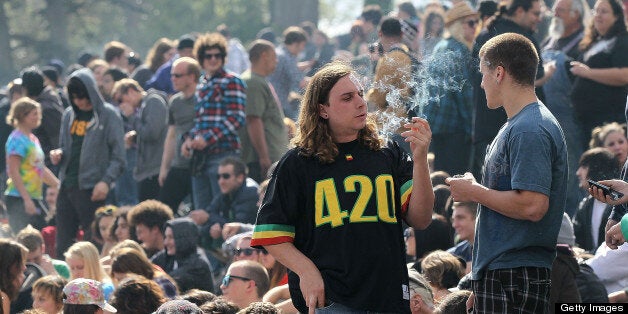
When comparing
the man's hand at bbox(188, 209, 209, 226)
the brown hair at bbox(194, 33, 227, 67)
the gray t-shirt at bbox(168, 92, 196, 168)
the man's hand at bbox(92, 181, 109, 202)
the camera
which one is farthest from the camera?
the gray t-shirt at bbox(168, 92, 196, 168)

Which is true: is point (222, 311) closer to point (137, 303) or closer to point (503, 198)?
point (137, 303)

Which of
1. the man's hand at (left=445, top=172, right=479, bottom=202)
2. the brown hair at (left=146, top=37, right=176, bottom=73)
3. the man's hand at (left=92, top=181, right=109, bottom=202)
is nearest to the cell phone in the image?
the man's hand at (left=445, top=172, right=479, bottom=202)

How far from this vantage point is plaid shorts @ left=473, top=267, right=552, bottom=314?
225 inches

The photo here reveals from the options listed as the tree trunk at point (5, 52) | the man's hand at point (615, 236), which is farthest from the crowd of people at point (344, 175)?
the tree trunk at point (5, 52)

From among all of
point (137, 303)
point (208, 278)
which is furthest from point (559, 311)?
point (208, 278)

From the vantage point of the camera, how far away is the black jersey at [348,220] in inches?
220

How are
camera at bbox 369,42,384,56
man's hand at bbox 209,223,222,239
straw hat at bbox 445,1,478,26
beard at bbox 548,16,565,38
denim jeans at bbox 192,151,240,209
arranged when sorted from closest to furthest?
camera at bbox 369,42,384,56
straw hat at bbox 445,1,478,26
man's hand at bbox 209,223,222,239
beard at bbox 548,16,565,38
denim jeans at bbox 192,151,240,209

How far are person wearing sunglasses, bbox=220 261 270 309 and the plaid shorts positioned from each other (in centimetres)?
343

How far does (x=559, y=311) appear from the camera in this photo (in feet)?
22.7

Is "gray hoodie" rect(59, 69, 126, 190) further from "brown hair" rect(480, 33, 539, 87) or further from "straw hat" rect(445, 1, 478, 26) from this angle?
"brown hair" rect(480, 33, 539, 87)

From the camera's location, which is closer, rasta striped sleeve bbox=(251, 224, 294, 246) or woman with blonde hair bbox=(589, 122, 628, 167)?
rasta striped sleeve bbox=(251, 224, 294, 246)

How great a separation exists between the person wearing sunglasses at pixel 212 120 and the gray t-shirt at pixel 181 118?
1.21ft

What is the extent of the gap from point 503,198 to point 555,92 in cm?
652

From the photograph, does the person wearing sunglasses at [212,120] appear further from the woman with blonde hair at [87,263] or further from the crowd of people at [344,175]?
the woman with blonde hair at [87,263]
